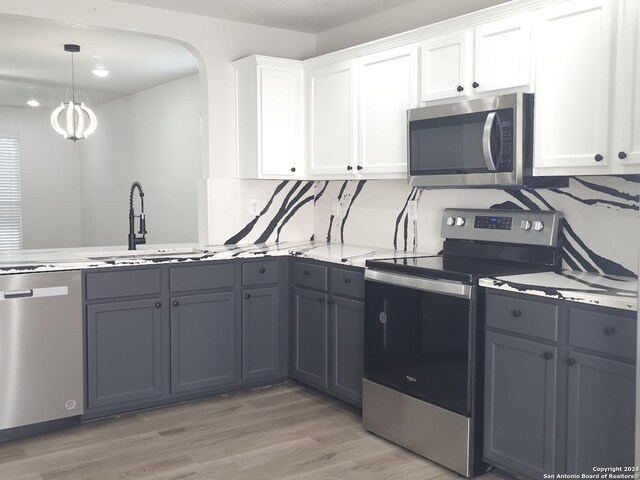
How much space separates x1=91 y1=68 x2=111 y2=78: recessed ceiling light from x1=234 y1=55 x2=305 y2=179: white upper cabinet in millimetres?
2813

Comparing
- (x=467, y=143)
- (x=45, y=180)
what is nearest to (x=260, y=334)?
(x=467, y=143)

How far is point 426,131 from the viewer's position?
133 inches

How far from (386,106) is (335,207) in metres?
1.07

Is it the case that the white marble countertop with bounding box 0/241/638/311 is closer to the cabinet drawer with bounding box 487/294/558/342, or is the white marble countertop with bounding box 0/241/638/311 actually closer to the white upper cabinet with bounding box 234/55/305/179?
the cabinet drawer with bounding box 487/294/558/342

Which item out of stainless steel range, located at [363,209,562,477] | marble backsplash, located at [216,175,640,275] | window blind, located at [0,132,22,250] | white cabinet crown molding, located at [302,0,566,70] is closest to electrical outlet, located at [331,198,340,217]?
marble backsplash, located at [216,175,640,275]

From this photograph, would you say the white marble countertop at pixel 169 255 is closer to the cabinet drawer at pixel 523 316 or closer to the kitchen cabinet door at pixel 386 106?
the kitchen cabinet door at pixel 386 106

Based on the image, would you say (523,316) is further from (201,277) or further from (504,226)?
(201,277)

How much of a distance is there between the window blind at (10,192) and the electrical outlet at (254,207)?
20.0ft

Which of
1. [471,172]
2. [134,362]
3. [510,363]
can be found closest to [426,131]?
[471,172]

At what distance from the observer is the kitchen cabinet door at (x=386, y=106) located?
355 centimetres

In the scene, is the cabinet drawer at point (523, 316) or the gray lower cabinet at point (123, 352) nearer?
the cabinet drawer at point (523, 316)

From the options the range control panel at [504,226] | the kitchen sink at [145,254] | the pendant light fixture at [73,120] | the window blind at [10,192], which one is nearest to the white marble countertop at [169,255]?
the kitchen sink at [145,254]

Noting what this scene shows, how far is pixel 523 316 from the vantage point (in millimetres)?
2619

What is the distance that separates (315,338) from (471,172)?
1.41m
